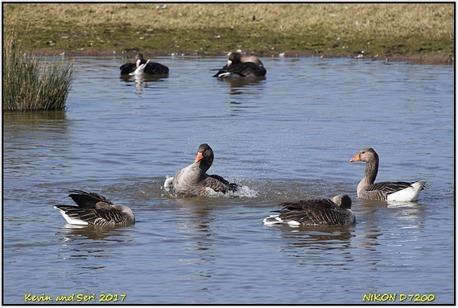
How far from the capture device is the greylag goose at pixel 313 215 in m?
14.2

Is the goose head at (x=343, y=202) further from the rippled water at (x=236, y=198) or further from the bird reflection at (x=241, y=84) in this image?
the bird reflection at (x=241, y=84)

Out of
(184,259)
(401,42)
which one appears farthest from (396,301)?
(401,42)

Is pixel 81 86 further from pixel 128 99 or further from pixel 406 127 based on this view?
pixel 406 127

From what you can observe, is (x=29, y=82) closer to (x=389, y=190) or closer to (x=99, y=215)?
(x=99, y=215)

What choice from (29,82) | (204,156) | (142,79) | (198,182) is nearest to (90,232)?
(198,182)

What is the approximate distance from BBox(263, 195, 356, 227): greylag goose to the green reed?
11874 mm

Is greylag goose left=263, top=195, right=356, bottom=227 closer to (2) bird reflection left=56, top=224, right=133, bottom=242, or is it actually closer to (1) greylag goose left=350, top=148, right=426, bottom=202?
(1) greylag goose left=350, top=148, right=426, bottom=202

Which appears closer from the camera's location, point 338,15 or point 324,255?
point 324,255

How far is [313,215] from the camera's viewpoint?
14.3 meters

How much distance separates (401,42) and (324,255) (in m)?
28.8

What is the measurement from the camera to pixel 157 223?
47.5 ft

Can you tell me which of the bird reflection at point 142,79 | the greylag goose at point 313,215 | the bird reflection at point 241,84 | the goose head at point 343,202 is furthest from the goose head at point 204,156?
the bird reflection at point 142,79

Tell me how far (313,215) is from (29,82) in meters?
12.7

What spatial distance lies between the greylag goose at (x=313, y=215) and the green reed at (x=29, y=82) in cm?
1187
